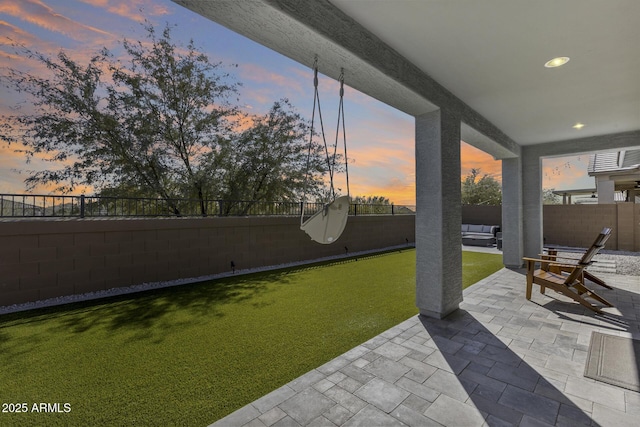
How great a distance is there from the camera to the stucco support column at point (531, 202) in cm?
628

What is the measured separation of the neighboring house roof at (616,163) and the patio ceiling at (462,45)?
6.76 m

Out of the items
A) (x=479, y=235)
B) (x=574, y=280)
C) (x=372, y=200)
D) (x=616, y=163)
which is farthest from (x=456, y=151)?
(x=616, y=163)

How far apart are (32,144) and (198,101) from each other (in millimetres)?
3118

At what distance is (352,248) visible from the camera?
8398 mm

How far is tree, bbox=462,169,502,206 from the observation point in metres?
18.2

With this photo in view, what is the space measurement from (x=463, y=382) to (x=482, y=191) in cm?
1931

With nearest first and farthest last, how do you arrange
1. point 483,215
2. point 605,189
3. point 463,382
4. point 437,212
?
1. point 463,382
2. point 437,212
3. point 605,189
4. point 483,215

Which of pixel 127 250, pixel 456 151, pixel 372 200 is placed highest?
pixel 456 151

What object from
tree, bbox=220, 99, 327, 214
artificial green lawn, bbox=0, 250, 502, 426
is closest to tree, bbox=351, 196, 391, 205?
→ tree, bbox=220, 99, 327, 214

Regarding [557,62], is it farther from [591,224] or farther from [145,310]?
[591,224]

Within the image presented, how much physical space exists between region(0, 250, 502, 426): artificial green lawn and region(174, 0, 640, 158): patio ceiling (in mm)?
2519

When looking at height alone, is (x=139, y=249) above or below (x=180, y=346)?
above

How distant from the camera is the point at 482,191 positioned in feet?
60.8

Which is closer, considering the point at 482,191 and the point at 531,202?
the point at 531,202
